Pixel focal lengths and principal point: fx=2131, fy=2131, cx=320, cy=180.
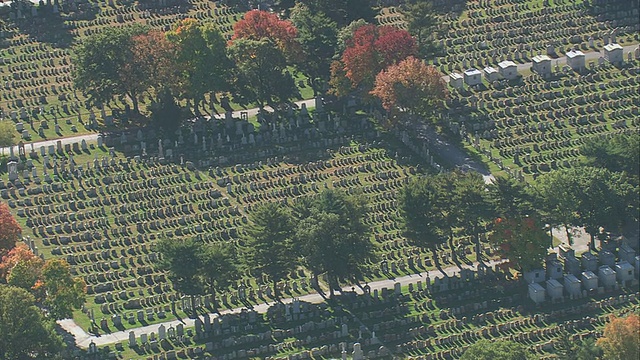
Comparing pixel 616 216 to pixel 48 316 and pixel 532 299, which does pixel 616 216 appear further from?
pixel 48 316

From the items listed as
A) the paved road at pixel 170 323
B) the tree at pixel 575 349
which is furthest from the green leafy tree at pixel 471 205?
the tree at pixel 575 349

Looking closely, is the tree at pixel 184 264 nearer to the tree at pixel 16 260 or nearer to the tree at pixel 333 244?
the tree at pixel 333 244

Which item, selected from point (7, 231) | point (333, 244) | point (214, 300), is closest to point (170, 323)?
point (214, 300)

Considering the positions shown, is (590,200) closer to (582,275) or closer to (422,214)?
(582,275)

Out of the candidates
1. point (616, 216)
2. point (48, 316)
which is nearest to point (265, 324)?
point (48, 316)

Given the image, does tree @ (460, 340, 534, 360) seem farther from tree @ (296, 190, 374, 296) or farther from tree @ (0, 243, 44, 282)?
tree @ (0, 243, 44, 282)

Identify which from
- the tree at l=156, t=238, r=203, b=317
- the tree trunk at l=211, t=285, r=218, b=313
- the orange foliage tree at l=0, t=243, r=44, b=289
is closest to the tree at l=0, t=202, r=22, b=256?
the orange foliage tree at l=0, t=243, r=44, b=289
